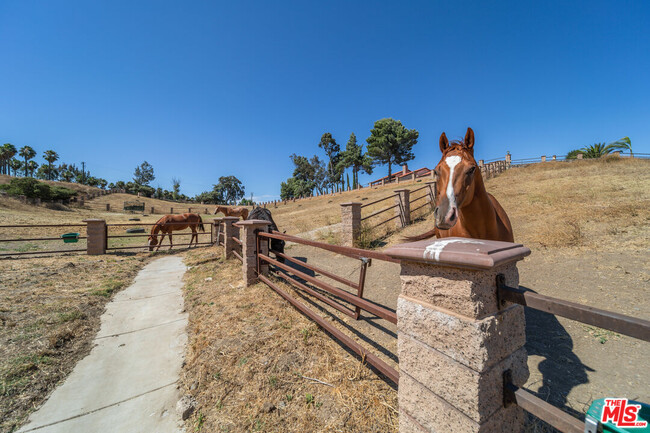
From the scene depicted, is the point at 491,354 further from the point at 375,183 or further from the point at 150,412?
the point at 375,183

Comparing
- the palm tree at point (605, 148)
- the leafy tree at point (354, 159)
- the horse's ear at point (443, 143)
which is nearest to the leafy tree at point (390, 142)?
the leafy tree at point (354, 159)

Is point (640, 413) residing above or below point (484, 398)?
above

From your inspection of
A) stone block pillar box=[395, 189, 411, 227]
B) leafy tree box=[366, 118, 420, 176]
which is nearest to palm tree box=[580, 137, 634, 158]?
leafy tree box=[366, 118, 420, 176]

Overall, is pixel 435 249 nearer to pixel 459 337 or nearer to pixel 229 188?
pixel 459 337

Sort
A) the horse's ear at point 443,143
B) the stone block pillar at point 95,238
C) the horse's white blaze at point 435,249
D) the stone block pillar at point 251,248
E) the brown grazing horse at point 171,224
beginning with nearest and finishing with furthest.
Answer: the horse's white blaze at point 435,249 → the horse's ear at point 443,143 → the stone block pillar at point 251,248 → the stone block pillar at point 95,238 → the brown grazing horse at point 171,224

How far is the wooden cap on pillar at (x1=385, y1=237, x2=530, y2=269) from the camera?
1128 millimetres

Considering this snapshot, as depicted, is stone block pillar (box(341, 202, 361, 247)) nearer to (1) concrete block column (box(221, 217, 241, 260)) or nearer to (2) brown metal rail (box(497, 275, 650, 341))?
(1) concrete block column (box(221, 217, 241, 260))

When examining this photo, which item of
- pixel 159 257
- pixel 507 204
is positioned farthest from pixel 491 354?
pixel 507 204

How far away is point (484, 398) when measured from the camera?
4.01ft

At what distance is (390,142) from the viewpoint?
145 ft

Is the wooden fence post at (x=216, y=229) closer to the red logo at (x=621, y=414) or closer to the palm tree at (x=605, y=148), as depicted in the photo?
the red logo at (x=621, y=414)

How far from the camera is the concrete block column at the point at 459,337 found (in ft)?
3.96

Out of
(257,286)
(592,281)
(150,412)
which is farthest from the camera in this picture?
(257,286)

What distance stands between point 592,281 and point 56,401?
28.0ft
